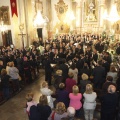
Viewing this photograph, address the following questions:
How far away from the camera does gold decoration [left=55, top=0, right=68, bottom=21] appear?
22812 mm

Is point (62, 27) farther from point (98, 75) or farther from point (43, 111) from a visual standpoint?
point (43, 111)

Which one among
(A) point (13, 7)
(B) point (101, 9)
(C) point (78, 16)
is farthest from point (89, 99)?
Result: (C) point (78, 16)

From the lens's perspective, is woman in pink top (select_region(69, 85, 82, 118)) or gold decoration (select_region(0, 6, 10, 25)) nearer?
woman in pink top (select_region(69, 85, 82, 118))

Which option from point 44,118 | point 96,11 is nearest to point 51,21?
point 96,11

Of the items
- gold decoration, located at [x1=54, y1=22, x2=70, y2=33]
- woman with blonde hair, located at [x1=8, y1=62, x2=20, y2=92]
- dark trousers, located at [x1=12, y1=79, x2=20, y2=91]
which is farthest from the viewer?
gold decoration, located at [x1=54, y1=22, x2=70, y2=33]

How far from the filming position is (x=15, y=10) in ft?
50.1

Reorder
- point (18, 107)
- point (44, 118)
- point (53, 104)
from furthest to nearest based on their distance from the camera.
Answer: point (18, 107), point (53, 104), point (44, 118)

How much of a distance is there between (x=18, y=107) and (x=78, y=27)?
17.1 metres

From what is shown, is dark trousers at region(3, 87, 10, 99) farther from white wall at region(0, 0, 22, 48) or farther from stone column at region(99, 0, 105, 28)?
stone column at region(99, 0, 105, 28)

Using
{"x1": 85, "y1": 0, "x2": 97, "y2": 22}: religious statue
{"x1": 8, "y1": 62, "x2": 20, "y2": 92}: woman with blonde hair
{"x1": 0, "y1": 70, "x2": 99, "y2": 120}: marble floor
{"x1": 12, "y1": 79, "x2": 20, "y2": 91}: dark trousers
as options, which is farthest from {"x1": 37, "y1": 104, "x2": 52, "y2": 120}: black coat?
{"x1": 85, "y1": 0, "x2": 97, "y2": 22}: religious statue

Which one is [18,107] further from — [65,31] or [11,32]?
[65,31]

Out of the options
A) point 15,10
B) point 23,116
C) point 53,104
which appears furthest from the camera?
point 15,10

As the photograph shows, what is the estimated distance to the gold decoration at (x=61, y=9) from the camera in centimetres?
2281

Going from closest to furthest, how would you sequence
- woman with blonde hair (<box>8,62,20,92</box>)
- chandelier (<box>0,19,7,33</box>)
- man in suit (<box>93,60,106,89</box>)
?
man in suit (<box>93,60,106,89</box>) < woman with blonde hair (<box>8,62,20,92</box>) < chandelier (<box>0,19,7,33</box>)
